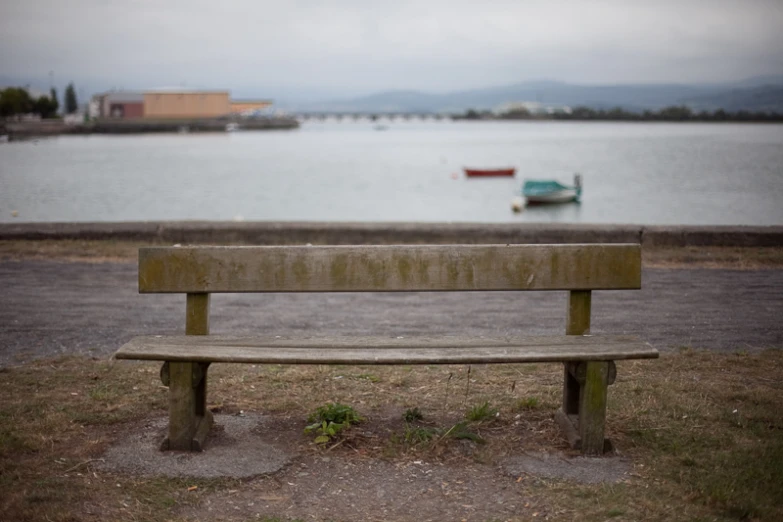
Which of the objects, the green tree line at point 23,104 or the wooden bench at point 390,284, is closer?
the wooden bench at point 390,284

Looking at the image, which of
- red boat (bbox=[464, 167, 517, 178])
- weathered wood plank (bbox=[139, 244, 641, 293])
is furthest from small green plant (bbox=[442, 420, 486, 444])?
red boat (bbox=[464, 167, 517, 178])

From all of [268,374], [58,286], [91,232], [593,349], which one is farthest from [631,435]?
[91,232]

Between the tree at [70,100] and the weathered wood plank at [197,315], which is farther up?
the tree at [70,100]

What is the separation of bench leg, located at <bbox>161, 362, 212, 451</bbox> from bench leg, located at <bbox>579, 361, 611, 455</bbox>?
1837mm

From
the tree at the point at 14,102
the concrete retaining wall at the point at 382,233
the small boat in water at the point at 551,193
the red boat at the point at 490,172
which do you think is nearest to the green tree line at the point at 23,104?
the tree at the point at 14,102

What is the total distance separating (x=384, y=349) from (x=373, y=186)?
46.4 meters

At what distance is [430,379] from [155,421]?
66.7 inches

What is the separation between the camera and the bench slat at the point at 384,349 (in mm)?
3602

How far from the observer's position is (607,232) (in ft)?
31.9

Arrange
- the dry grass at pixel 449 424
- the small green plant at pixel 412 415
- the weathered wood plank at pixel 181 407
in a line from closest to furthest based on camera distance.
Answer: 1. the dry grass at pixel 449 424
2. the weathered wood plank at pixel 181 407
3. the small green plant at pixel 412 415

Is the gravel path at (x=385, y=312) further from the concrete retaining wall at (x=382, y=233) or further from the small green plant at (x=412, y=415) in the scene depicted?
the small green plant at (x=412, y=415)

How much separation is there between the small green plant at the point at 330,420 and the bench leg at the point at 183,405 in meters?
0.56

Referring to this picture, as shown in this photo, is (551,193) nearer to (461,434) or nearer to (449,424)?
(449,424)

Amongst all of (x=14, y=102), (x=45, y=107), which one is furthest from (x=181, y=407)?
(x=45, y=107)
